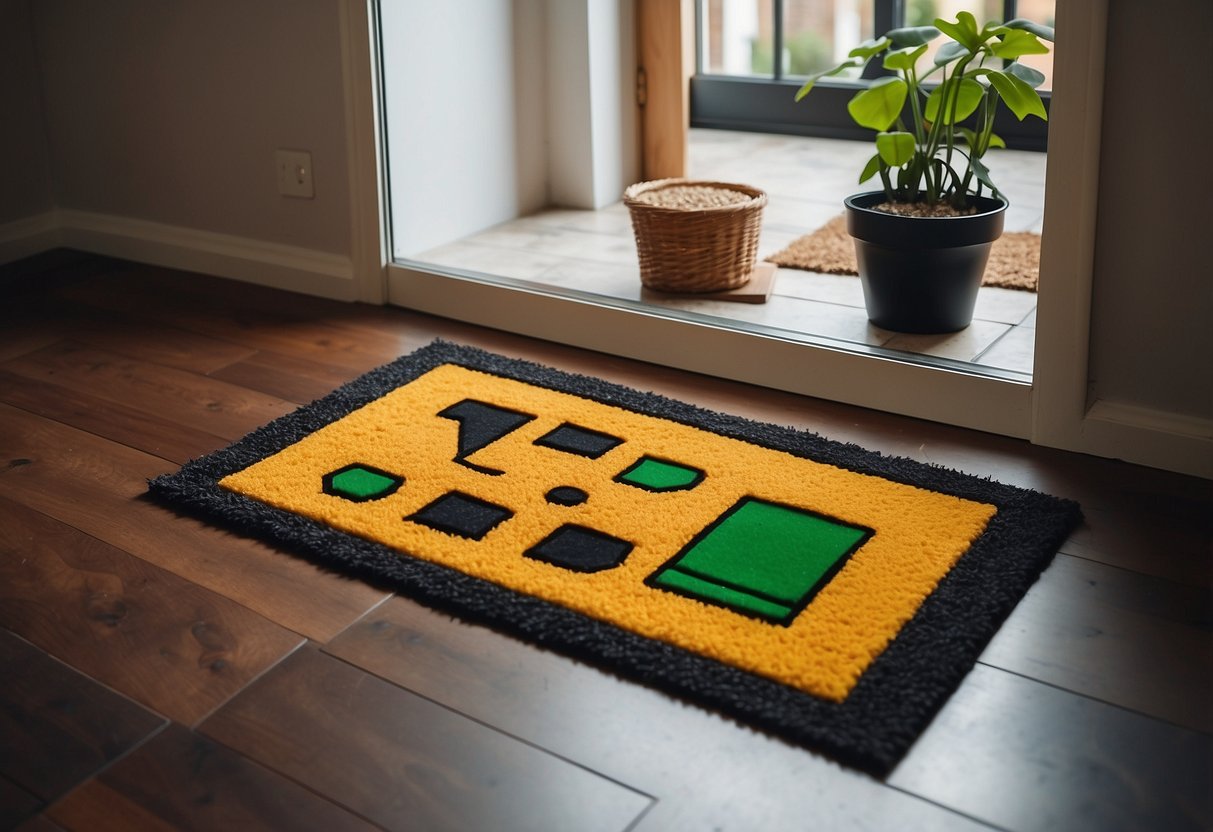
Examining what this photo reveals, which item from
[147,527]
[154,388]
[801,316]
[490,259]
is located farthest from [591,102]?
[147,527]

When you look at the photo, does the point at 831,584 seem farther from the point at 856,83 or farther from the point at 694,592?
the point at 856,83

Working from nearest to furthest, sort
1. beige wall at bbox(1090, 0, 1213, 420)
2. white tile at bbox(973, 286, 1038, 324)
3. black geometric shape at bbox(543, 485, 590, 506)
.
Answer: beige wall at bbox(1090, 0, 1213, 420), black geometric shape at bbox(543, 485, 590, 506), white tile at bbox(973, 286, 1038, 324)

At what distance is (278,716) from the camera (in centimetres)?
141

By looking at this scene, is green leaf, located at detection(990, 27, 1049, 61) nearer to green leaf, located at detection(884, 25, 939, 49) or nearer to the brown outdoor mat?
green leaf, located at detection(884, 25, 939, 49)

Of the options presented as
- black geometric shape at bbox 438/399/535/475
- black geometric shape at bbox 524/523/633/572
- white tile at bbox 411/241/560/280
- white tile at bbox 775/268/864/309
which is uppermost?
white tile at bbox 411/241/560/280

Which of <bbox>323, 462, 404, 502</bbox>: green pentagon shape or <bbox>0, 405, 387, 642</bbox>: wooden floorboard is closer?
<bbox>0, 405, 387, 642</bbox>: wooden floorboard

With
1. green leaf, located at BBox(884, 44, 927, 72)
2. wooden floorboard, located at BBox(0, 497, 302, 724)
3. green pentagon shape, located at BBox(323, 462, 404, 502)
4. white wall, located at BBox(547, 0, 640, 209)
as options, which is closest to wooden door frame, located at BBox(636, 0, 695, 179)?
white wall, located at BBox(547, 0, 640, 209)

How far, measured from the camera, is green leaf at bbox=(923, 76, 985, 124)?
7.00ft

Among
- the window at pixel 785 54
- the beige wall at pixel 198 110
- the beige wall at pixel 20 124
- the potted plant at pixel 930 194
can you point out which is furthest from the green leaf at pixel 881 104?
the beige wall at pixel 20 124

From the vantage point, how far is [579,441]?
205 centimetres

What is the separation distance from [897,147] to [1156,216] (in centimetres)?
47

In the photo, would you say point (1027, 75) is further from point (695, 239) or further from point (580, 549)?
point (580, 549)

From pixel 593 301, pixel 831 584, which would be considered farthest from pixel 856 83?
pixel 831 584

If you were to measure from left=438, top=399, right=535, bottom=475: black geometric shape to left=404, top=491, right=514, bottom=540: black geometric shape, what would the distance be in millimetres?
131
